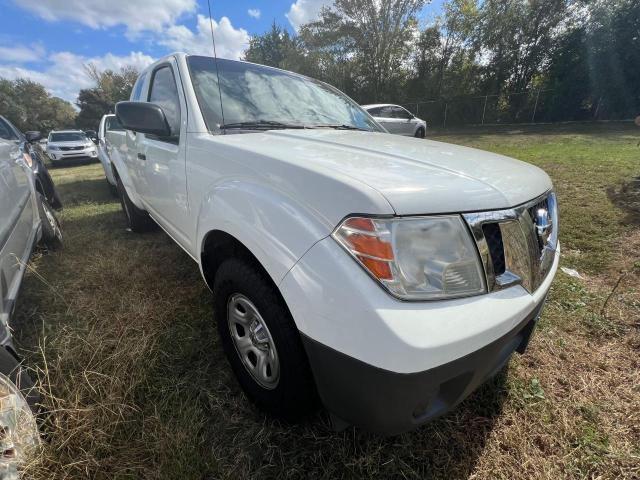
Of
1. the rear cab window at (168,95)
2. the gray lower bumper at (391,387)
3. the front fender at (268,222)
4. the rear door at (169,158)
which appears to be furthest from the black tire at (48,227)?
the gray lower bumper at (391,387)

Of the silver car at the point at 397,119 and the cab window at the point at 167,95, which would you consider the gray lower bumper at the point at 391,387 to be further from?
the silver car at the point at 397,119

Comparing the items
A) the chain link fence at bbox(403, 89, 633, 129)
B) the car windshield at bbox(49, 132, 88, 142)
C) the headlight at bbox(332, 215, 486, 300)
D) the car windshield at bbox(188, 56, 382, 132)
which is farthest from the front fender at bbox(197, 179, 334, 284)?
the chain link fence at bbox(403, 89, 633, 129)

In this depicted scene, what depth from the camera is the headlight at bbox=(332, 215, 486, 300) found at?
1.02 metres

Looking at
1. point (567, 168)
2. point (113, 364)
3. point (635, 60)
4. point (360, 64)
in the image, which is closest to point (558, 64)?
point (635, 60)

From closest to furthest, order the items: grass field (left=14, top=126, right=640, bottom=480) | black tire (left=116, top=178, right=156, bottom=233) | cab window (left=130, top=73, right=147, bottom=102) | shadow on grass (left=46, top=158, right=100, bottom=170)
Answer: grass field (left=14, top=126, right=640, bottom=480) → cab window (left=130, top=73, right=147, bottom=102) → black tire (left=116, top=178, right=156, bottom=233) → shadow on grass (left=46, top=158, right=100, bottom=170)

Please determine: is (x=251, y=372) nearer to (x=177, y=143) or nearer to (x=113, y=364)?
(x=113, y=364)

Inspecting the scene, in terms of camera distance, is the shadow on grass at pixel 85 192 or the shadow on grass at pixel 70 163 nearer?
the shadow on grass at pixel 85 192

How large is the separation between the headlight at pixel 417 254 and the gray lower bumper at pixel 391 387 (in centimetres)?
24

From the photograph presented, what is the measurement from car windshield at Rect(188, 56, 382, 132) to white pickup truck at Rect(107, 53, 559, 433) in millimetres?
283

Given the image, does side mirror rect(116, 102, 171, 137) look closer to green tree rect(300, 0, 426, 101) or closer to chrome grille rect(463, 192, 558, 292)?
chrome grille rect(463, 192, 558, 292)

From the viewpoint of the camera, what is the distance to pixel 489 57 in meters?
20.7

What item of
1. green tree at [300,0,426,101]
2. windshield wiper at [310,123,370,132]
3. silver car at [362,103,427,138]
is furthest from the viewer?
green tree at [300,0,426,101]

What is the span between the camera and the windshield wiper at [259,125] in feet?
6.34

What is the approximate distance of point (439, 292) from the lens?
3.42 ft
